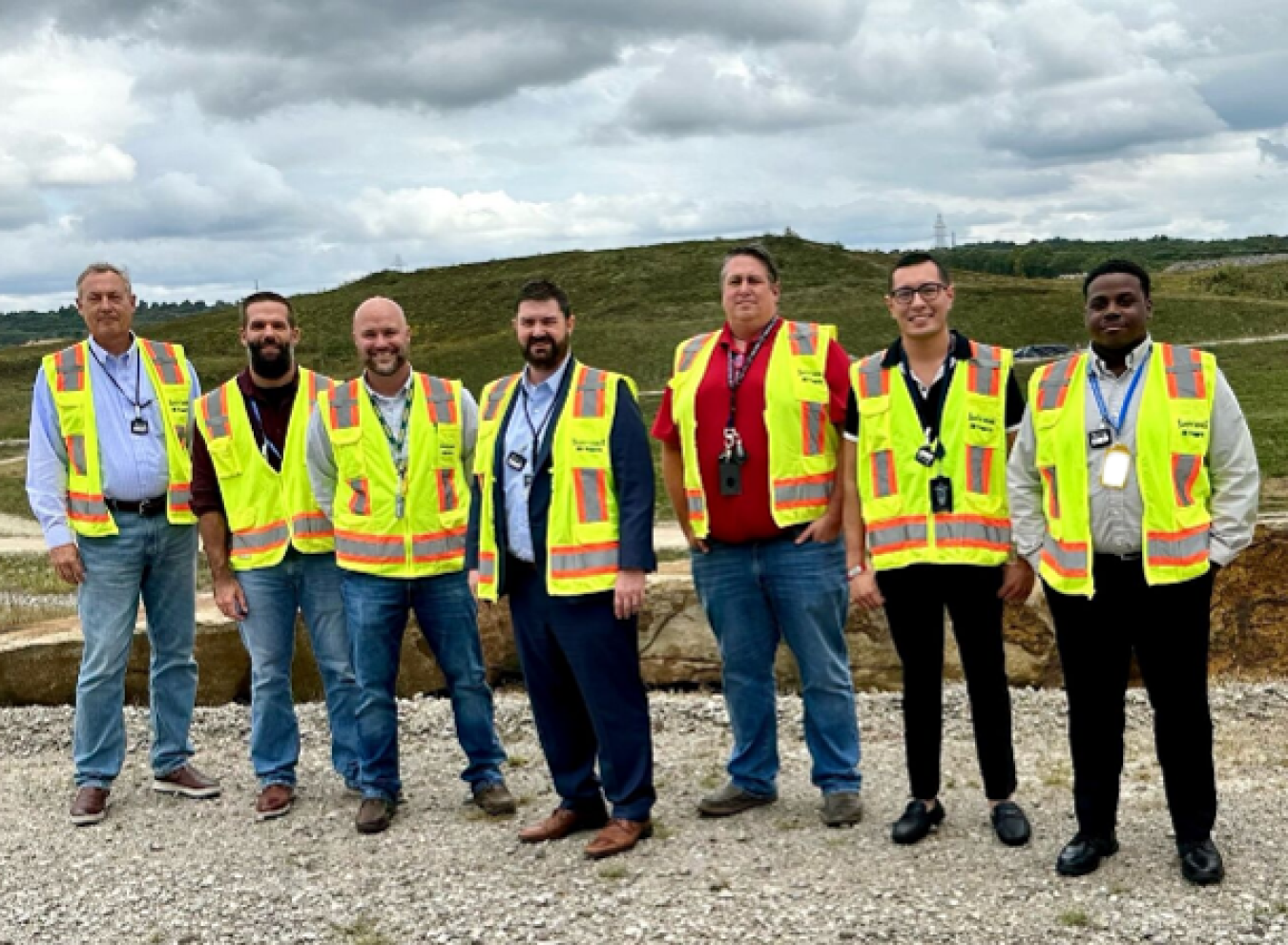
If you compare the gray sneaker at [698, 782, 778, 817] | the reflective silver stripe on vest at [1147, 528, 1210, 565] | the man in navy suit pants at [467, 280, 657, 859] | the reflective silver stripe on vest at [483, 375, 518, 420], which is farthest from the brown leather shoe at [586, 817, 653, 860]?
the reflective silver stripe on vest at [1147, 528, 1210, 565]

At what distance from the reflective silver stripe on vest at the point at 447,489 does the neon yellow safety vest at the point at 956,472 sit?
202cm

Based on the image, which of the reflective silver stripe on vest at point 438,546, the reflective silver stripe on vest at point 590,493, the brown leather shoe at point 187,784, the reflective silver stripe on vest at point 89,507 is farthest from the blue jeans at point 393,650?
the reflective silver stripe on vest at point 89,507

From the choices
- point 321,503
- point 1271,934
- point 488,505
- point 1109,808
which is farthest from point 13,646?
point 1271,934

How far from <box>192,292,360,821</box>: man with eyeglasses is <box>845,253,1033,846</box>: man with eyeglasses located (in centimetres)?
262

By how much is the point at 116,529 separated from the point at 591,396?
268cm

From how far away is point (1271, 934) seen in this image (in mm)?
4797

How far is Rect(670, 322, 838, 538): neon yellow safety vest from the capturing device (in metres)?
5.81

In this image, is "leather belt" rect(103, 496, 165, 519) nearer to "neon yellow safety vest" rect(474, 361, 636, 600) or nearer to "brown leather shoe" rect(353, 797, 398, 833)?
"brown leather shoe" rect(353, 797, 398, 833)

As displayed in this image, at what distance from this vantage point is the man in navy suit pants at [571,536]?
5.77m

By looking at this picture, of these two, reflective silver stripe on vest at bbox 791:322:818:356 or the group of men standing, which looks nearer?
the group of men standing

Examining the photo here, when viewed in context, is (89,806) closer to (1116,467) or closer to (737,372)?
(737,372)

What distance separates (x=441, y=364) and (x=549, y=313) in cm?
4603

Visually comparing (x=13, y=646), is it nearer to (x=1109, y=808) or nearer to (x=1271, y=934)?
(x=1109, y=808)

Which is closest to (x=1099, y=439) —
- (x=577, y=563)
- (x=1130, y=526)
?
(x=1130, y=526)
